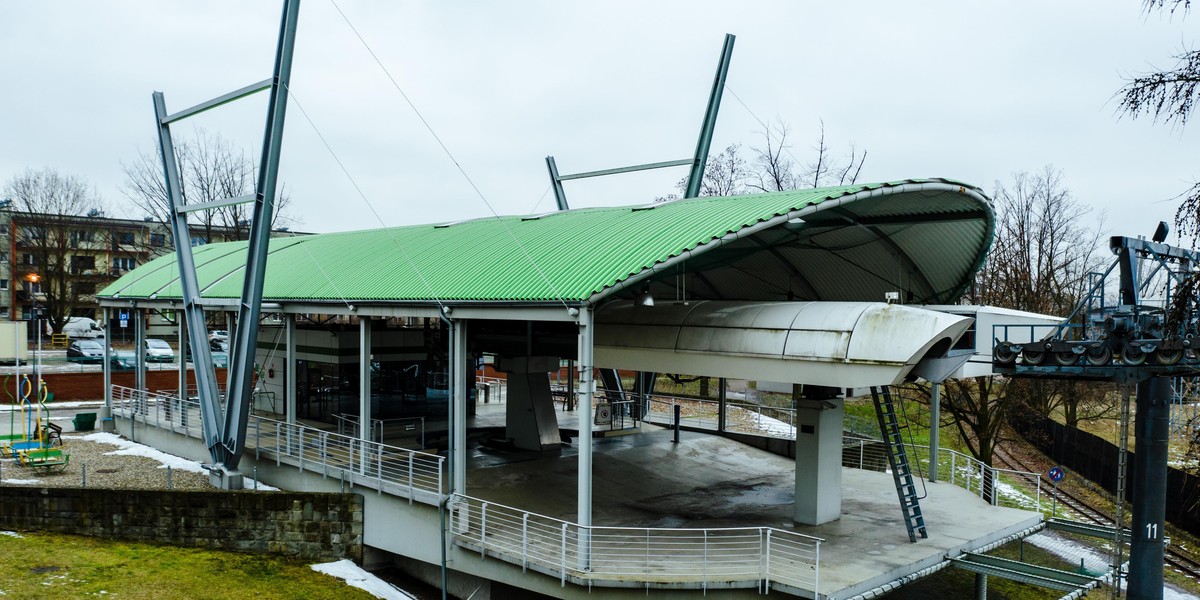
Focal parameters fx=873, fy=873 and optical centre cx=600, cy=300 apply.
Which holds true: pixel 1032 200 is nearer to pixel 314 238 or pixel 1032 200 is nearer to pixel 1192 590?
pixel 1192 590

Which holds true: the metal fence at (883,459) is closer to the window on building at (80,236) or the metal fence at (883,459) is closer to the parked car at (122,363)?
the parked car at (122,363)

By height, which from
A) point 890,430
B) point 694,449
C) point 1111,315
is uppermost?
point 1111,315

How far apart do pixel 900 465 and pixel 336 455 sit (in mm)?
12677

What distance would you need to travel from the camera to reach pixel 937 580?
19.8 meters

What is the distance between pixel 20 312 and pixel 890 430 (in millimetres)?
71956

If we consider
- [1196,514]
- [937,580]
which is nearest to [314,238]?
[937,580]

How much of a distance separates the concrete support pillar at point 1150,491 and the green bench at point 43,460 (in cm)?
2387

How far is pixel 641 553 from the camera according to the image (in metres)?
14.9

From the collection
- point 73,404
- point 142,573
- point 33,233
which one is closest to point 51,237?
point 33,233

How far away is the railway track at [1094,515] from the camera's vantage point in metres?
22.5

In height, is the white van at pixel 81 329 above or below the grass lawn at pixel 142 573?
above

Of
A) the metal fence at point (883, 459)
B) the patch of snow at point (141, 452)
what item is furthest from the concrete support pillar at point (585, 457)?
the patch of snow at point (141, 452)

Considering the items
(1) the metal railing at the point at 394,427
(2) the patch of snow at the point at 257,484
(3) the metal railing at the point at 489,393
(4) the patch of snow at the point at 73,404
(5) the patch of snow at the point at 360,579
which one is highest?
(1) the metal railing at the point at 394,427

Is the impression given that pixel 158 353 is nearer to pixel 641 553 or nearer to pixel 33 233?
pixel 33 233
